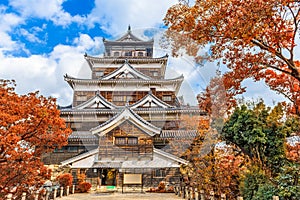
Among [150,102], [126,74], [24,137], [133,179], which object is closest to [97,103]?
[126,74]

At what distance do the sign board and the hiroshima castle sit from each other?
0.23 metres

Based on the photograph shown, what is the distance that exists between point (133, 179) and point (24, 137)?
10.4 m

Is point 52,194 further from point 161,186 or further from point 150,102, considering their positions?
point 150,102

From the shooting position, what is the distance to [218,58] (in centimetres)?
766

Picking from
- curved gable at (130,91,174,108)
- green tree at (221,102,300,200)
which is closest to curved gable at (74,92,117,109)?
curved gable at (130,91,174,108)

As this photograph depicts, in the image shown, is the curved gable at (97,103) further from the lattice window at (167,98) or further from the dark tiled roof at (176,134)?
the dark tiled roof at (176,134)

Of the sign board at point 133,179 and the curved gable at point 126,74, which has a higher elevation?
the curved gable at point 126,74

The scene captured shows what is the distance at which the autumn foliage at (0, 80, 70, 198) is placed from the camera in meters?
7.66

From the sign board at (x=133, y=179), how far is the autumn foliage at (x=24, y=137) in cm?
893

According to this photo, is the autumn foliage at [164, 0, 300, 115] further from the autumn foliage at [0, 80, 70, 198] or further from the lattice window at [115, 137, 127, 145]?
the lattice window at [115, 137, 127, 145]

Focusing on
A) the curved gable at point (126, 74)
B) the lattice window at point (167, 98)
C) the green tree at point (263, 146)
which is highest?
the curved gable at point (126, 74)

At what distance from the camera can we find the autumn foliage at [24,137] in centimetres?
766

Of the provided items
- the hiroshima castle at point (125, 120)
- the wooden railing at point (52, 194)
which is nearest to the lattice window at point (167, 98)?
the hiroshima castle at point (125, 120)

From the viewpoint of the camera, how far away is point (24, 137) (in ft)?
28.5
